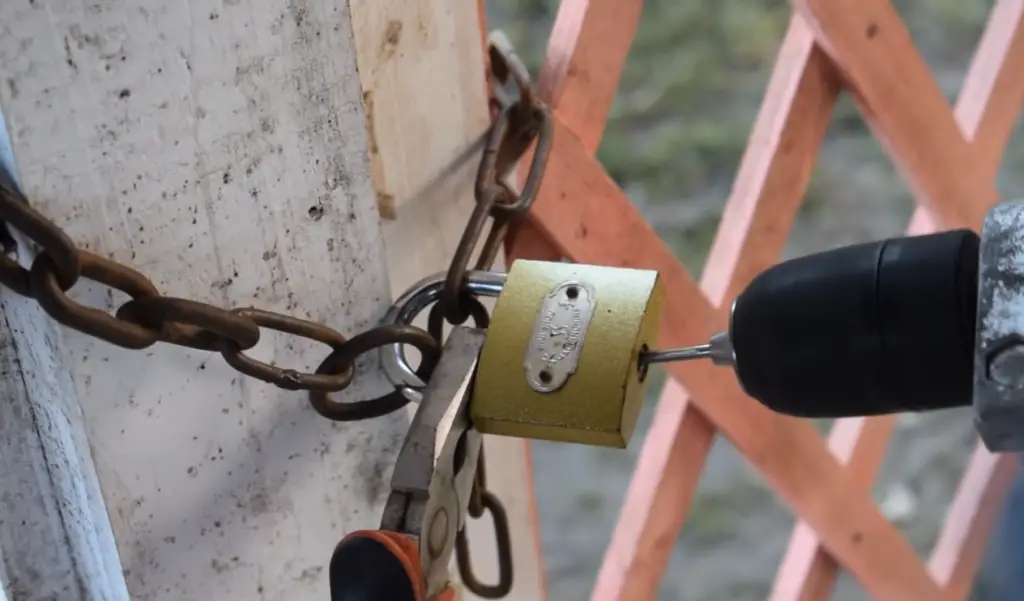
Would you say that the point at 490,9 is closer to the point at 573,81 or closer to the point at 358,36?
the point at 573,81

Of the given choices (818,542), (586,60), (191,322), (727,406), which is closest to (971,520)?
(818,542)

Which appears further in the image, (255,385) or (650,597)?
(650,597)

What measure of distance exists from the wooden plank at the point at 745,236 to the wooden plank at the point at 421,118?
323 mm

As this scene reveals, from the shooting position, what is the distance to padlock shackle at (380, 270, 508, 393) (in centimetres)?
36

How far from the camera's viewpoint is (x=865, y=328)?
30 cm

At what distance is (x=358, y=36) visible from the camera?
14.6 inches

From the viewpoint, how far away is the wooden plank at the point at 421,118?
1.27 ft

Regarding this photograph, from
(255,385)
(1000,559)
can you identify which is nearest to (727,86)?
(1000,559)

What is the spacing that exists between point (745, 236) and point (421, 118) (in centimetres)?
39

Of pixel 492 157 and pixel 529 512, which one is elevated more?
pixel 492 157

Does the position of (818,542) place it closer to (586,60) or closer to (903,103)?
(903,103)

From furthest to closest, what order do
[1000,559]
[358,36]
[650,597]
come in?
[1000,559] < [650,597] < [358,36]

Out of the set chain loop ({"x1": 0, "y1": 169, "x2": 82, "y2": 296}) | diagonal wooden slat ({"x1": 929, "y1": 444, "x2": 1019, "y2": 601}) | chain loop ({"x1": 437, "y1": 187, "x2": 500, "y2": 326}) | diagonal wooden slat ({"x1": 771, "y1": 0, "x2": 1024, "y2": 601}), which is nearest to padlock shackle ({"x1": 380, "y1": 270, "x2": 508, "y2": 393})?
chain loop ({"x1": 437, "y1": 187, "x2": 500, "y2": 326})

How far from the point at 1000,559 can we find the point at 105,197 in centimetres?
124
